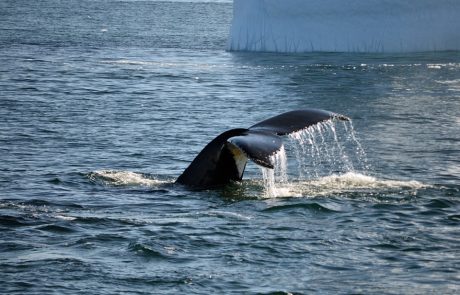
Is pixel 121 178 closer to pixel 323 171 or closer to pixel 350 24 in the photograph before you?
pixel 323 171

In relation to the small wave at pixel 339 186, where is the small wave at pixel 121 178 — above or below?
below

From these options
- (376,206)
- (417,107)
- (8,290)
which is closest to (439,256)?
(376,206)

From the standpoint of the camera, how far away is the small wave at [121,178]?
1253 centimetres

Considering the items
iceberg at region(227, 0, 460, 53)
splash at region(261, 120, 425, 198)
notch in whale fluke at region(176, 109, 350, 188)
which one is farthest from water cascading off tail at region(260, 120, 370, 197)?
iceberg at region(227, 0, 460, 53)

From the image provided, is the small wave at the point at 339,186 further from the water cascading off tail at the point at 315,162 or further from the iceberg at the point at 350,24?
the iceberg at the point at 350,24

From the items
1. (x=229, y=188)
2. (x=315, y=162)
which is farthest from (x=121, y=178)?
(x=315, y=162)

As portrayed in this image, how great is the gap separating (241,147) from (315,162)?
5.50 meters

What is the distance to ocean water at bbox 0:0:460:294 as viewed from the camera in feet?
28.8

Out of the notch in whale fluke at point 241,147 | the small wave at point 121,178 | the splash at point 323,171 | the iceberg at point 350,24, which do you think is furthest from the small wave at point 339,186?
the iceberg at point 350,24

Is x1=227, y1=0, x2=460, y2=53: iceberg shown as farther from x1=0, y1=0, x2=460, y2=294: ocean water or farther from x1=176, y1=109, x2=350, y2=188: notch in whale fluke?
x1=176, y1=109, x2=350, y2=188: notch in whale fluke

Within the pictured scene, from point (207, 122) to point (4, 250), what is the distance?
10.7 m

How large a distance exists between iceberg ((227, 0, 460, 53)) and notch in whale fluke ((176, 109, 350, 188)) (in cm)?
1854

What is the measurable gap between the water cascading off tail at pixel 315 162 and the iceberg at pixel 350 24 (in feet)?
40.0

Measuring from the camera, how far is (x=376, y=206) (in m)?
11.0
